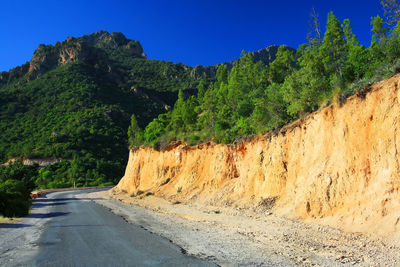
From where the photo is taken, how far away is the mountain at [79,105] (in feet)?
231

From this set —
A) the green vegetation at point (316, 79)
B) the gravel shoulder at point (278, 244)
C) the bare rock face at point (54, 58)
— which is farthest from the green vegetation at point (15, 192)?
the bare rock face at point (54, 58)

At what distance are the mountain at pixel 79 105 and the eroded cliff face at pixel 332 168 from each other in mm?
54895

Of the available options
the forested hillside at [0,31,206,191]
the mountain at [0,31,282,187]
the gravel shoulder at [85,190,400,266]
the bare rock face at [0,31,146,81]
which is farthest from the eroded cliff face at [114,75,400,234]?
the bare rock face at [0,31,146,81]

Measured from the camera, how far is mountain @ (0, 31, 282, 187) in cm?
7044

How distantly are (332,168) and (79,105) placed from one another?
279ft

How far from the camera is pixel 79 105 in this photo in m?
86.3

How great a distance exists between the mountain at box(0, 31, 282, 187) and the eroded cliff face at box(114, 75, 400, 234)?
54.9 meters

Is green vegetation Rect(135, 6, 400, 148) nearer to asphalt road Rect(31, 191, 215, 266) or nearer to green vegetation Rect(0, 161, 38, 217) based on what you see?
asphalt road Rect(31, 191, 215, 266)

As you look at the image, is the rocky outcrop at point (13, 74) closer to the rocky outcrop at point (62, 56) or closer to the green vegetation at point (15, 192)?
the rocky outcrop at point (62, 56)

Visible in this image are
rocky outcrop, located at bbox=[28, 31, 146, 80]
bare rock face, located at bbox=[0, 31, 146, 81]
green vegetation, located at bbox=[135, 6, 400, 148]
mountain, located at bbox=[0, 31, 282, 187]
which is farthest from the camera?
rocky outcrop, located at bbox=[28, 31, 146, 80]

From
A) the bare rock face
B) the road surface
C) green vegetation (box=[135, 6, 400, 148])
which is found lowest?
the road surface

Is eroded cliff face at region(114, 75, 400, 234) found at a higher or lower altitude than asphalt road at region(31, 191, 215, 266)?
higher

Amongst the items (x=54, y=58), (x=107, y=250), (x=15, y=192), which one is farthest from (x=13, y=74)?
(x=107, y=250)

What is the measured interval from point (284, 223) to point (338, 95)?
696cm
